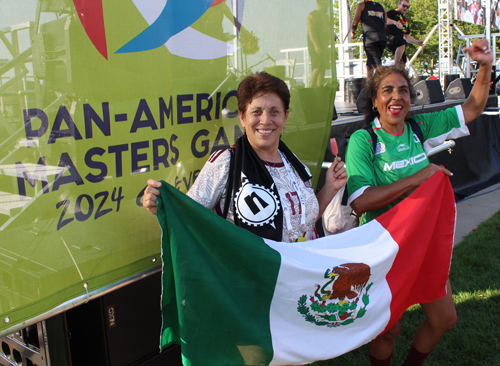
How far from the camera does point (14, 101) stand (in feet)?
5.27

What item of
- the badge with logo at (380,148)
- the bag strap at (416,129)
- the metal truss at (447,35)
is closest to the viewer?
the badge with logo at (380,148)

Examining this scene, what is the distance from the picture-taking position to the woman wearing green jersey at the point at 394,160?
265 centimetres

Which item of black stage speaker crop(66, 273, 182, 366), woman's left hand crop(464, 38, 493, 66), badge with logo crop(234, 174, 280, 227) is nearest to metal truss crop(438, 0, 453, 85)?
woman's left hand crop(464, 38, 493, 66)

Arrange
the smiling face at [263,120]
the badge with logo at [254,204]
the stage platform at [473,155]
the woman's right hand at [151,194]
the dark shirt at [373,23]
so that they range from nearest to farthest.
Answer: the woman's right hand at [151,194] → the badge with logo at [254,204] → the smiling face at [263,120] → the stage platform at [473,155] → the dark shirt at [373,23]

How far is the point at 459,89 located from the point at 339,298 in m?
10.8

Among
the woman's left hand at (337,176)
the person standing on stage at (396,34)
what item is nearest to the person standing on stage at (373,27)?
the person standing on stage at (396,34)

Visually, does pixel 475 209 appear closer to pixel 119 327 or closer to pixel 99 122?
pixel 119 327

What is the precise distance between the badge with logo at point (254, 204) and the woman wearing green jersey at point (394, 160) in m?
0.70

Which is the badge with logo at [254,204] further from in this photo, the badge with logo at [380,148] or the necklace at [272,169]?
the badge with logo at [380,148]

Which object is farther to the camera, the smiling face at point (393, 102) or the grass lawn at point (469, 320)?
the grass lawn at point (469, 320)

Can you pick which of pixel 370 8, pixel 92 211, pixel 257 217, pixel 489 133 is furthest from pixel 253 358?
pixel 489 133

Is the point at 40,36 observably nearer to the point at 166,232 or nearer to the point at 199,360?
the point at 166,232

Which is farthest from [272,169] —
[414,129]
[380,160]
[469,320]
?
[469,320]

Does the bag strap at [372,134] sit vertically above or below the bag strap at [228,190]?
above
